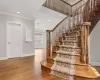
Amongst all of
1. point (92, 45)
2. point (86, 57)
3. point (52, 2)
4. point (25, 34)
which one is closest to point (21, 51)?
point (25, 34)

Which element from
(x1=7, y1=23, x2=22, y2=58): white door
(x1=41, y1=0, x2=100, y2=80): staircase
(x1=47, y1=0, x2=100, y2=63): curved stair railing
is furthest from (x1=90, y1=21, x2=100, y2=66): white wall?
(x1=7, y1=23, x2=22, y2=58): white door

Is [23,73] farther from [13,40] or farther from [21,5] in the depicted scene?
[13,40]

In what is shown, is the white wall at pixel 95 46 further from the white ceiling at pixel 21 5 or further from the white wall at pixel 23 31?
the white wall at pixel 23 31

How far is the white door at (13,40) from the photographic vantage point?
6.53 metres

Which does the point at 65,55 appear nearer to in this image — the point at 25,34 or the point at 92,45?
the point at 92,45

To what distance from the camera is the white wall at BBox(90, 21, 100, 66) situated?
5.23 m

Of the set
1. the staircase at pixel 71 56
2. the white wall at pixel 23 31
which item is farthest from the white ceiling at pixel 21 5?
the staircase at pixel 71 56

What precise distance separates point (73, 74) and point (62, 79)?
339mm

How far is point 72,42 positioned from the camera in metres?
4.92

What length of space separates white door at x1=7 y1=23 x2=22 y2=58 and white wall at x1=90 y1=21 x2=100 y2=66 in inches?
161

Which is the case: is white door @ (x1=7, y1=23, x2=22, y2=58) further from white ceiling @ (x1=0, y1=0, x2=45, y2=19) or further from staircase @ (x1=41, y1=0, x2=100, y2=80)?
staircase @ (x1=41, y1=0, x2=100, y2=80)

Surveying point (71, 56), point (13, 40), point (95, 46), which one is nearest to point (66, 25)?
point (95, 46)

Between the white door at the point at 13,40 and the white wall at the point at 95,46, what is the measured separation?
408 centimetres

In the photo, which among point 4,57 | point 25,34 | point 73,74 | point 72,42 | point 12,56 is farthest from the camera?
point 25,34
